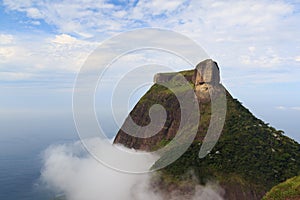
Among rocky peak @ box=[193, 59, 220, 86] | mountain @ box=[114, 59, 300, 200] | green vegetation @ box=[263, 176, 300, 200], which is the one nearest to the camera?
green vegetation @ box=[263, 176, 300, 200]

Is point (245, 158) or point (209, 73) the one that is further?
point (209, 73)

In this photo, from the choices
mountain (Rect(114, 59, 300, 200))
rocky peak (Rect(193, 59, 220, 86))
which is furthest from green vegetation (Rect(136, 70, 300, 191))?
rocky peak (Rect(193, 59, 220, 86))

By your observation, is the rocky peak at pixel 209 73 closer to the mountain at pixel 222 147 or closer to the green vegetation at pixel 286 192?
the mountain at pixel 222 147

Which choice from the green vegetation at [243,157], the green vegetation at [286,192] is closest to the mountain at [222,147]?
the green vegetation at [243,157]

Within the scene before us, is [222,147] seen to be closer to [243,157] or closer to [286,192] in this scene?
[243,157]

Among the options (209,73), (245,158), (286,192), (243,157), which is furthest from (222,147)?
(286,192)

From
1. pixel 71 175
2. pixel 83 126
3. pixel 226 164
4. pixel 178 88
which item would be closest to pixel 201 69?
pixel 178 88

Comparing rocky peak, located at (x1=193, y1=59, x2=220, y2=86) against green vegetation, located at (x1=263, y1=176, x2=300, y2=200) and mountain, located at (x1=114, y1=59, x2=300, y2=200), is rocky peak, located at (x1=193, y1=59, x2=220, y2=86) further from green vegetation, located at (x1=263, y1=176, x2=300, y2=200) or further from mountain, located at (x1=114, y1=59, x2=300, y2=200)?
green vegetation, located at (x1=263, y1=176, x2=300, y2=200)

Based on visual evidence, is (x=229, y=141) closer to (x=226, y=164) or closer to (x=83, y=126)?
(x=226, y=164)

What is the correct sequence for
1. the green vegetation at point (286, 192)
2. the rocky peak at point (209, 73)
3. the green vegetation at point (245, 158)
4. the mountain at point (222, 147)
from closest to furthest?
the green vegetation at point (286, 192)
the mountain at point (222, 147)
the green vegetation at point (245, 158)
the rocky peak at point (209, 73)
